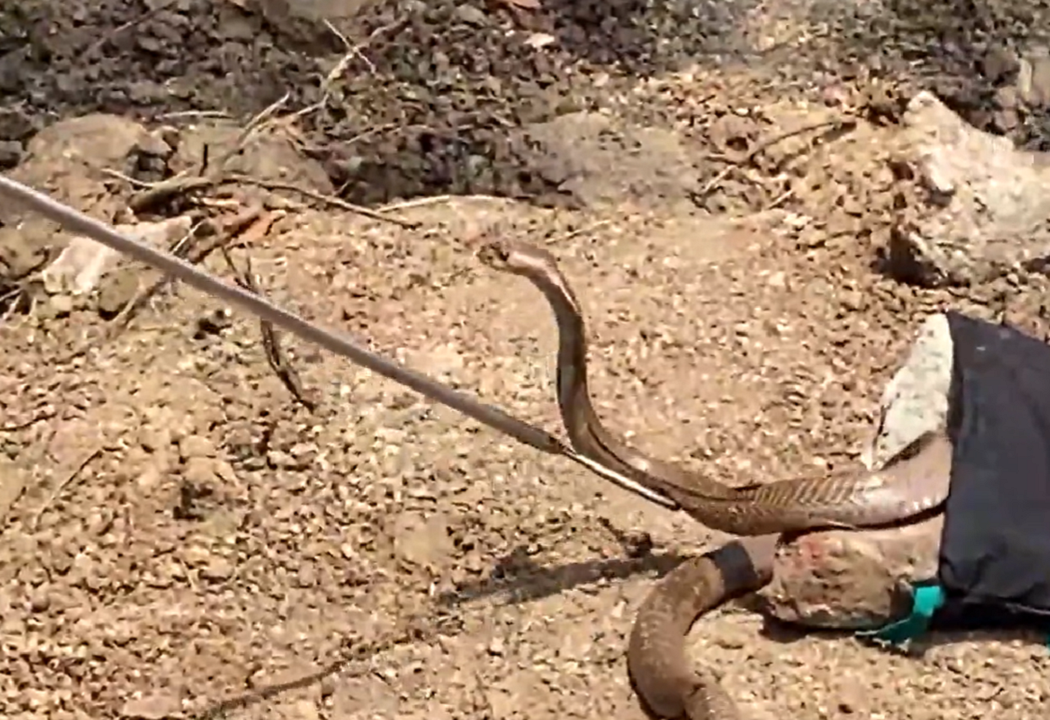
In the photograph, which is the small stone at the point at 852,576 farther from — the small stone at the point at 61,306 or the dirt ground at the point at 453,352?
the small stone at the point at 61,306

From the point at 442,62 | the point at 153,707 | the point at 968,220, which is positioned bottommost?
the point at 153,707

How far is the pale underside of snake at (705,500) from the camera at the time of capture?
7.82 ft

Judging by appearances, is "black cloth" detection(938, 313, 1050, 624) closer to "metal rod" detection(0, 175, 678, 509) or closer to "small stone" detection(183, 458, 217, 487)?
"metal rod" detection(0, 175, 678, 509)

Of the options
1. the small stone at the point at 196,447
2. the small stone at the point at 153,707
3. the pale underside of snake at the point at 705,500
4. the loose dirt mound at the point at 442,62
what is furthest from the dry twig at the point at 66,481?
the loose dirt mound at the point at 442,62

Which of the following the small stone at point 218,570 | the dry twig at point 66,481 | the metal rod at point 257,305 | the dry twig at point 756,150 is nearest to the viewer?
the metal rod at point 257,305

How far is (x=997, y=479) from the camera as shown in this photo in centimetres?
247

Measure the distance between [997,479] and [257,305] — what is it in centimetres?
114

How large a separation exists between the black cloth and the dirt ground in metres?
0.09

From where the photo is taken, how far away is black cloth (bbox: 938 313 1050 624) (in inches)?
93.8

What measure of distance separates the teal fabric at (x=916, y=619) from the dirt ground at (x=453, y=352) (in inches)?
1.1

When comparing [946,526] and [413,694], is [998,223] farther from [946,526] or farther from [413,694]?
[413,694]

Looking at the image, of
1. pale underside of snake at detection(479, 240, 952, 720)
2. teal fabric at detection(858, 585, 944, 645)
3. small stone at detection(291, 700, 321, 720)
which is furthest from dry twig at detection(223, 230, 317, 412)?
teal fabric at detection(858, 585, 944, 645)

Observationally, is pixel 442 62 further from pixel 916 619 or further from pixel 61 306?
pixel 916 619

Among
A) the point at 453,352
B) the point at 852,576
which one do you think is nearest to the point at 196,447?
the point at 453,352
